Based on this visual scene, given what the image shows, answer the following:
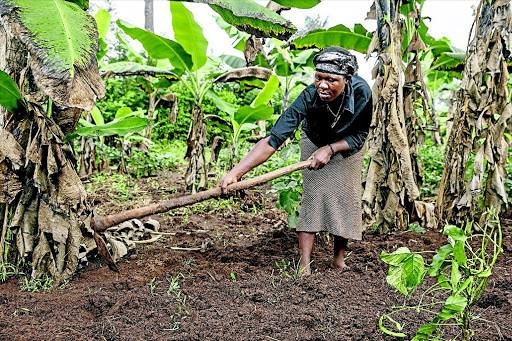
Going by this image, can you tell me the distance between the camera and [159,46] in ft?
15.9

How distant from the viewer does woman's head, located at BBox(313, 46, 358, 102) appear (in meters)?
2.71

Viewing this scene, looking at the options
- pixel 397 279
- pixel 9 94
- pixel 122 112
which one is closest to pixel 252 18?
pixel 9 94

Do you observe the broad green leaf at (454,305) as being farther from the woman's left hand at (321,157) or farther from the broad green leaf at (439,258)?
the woman's left hand at (321,157)

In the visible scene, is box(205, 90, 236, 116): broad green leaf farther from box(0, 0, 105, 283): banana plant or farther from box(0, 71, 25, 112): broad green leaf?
box(0, 71, 25, 112): broad green leaf

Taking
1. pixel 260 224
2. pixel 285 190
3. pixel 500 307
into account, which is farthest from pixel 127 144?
pixel 500 307

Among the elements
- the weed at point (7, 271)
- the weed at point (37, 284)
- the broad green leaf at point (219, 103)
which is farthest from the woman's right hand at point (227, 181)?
the broad green leaf at point (219, 103)

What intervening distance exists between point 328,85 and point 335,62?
14cm

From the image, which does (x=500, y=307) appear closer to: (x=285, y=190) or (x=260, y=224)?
(x=285, y=190)

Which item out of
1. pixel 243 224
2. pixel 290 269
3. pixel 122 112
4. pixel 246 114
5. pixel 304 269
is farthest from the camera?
pixel 122 112

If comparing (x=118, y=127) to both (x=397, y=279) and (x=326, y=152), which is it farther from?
(x=397, y=279)

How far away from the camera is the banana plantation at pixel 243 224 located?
222 cm

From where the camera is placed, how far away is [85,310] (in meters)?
2.48

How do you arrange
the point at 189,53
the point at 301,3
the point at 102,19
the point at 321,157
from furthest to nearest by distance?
the point at 102,19
the point at 189,53
the point at 301,3
the point at 321,157

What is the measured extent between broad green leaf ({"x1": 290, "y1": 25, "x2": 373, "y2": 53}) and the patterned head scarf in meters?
1.98
